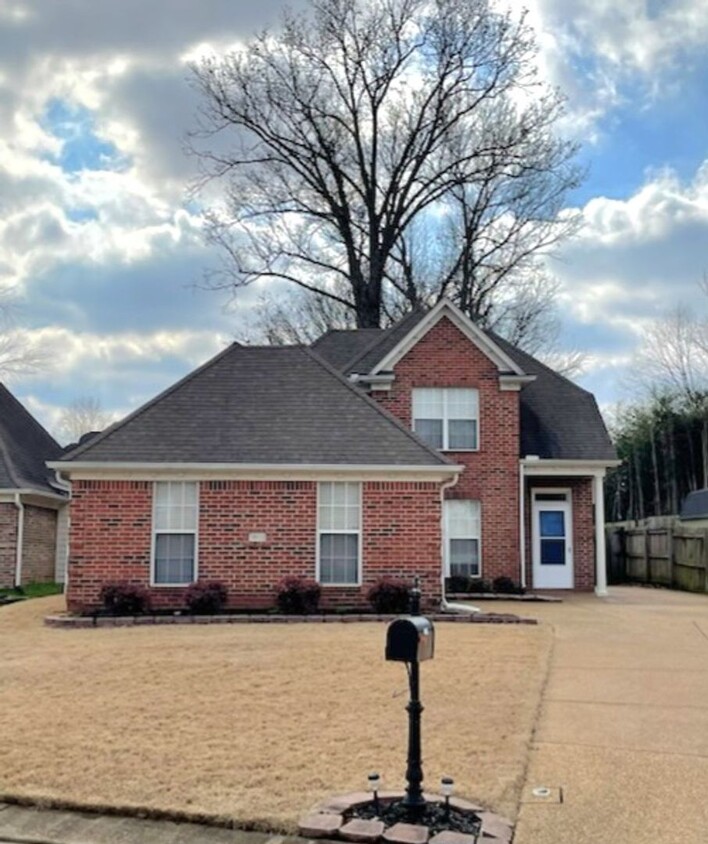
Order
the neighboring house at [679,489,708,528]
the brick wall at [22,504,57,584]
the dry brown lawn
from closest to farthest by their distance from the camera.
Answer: the dry brown lawn < the brick wall at [22,504,57,584] < the neighboring house at [679,489,708,528]

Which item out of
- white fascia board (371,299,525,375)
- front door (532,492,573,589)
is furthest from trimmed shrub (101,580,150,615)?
front door (532,492,573,589)

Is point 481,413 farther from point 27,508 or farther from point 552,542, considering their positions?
point 27,508

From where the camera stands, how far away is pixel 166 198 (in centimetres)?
2139

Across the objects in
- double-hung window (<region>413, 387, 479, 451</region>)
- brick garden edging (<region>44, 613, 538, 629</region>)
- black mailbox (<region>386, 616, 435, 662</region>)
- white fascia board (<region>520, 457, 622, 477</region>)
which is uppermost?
double-hung window (<region>413, 387, 479, 451</region>)

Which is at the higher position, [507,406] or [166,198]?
[166,198]

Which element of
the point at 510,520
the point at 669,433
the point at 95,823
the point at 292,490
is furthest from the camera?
the point at 669,433

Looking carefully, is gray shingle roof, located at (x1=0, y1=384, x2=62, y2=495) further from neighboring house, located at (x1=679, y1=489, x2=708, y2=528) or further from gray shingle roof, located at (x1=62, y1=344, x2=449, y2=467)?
neighboring house, located at (x1=679, y1=489, x2=708, y2=528)

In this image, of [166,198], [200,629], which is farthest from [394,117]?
[200,629]

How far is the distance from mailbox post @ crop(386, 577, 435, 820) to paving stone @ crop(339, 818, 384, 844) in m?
0.25

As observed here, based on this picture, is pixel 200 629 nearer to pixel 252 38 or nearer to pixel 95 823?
pixel 95 823

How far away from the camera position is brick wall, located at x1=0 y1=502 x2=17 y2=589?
22.3 m

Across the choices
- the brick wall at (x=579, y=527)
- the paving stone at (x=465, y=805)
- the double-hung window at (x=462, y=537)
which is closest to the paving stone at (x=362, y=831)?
the paving stone at (x=465, y=805)

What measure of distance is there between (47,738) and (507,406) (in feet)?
50.5

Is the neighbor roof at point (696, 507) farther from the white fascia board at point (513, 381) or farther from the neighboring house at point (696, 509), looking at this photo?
the white fascia board at point (513, 381)
